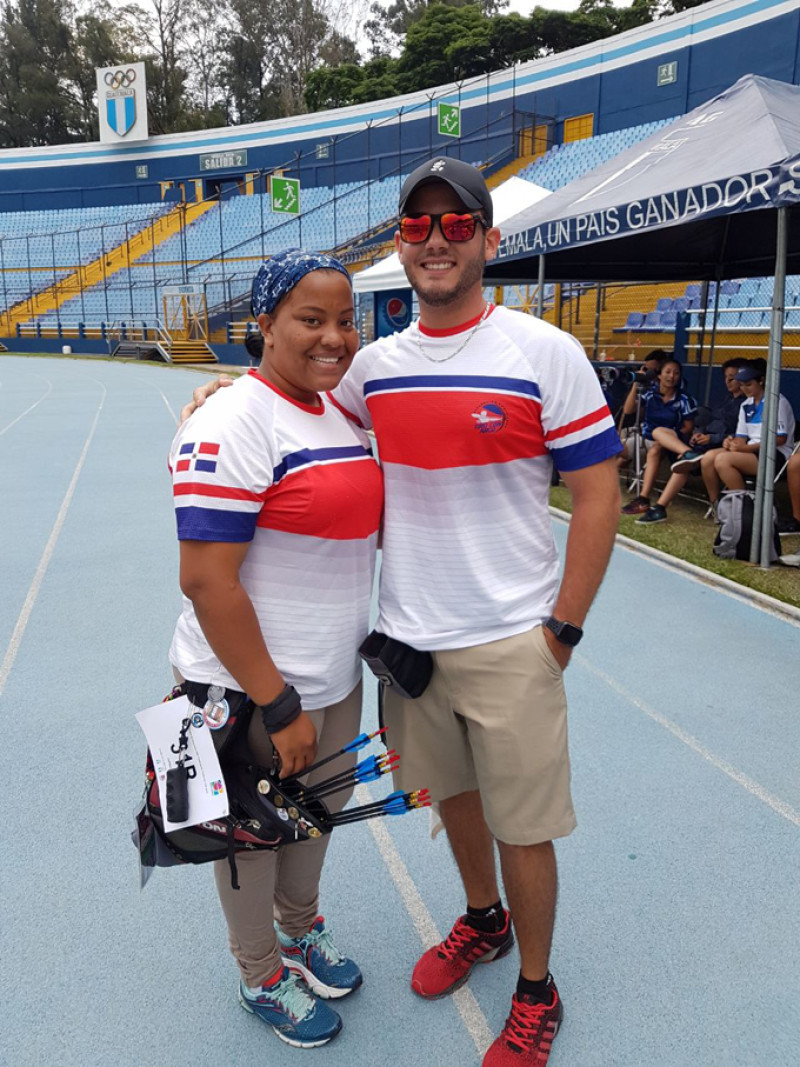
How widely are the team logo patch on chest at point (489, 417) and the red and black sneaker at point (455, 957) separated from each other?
1396 millimetres

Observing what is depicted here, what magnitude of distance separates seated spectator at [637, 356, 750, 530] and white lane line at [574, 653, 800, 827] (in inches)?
137

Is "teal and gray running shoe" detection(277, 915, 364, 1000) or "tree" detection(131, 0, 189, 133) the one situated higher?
"tree" detection(131, 0, 189, 133)

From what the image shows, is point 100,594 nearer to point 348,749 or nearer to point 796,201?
point 348,749

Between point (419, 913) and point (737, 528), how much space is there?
4.47m

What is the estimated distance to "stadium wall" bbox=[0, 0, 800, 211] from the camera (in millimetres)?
24156

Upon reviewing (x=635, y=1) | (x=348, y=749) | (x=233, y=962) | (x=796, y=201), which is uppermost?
(x=635, y=1)

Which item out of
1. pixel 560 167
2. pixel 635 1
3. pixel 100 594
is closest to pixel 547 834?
pixel 100 594

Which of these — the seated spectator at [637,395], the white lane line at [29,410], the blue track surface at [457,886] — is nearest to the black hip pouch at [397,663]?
the blue track surface at [457,886]

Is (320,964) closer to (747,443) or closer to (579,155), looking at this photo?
(747,443)

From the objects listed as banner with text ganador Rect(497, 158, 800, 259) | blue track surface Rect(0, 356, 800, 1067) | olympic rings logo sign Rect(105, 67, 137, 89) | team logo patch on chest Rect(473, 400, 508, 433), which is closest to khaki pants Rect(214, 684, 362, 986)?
blue track surface Rect(0, 356, 800, 1067)

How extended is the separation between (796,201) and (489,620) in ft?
14.3

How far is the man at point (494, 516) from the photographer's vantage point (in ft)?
6.15

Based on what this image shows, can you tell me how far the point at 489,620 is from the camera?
6.34ft

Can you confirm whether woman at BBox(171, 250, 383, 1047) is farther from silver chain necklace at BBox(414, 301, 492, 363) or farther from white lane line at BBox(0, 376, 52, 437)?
white lane line at BBox(0, 376, 52, 437)
